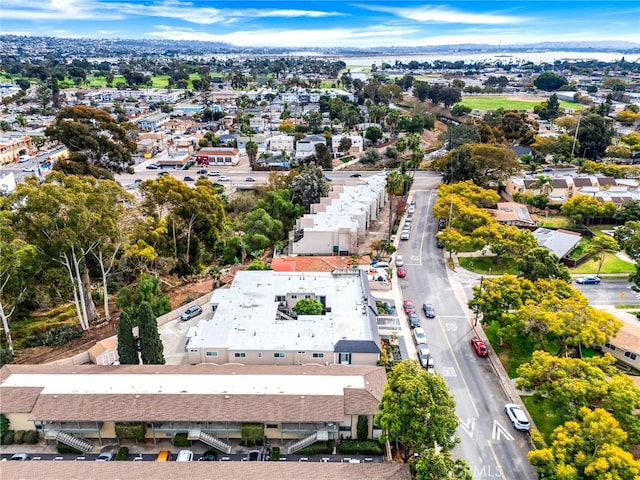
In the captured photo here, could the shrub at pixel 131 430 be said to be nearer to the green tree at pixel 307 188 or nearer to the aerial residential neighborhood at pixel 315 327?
the aerial residential neighborhood at pixel 315 327

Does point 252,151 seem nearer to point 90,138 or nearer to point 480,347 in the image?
point 90,138

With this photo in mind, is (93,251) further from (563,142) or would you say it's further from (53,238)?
(563,142)

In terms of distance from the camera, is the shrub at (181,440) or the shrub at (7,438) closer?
the shrub at (181,440)

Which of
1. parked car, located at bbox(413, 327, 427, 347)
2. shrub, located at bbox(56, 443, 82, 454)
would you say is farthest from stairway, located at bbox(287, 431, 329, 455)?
parked car, located at bbox(413, 327, 427, 347)

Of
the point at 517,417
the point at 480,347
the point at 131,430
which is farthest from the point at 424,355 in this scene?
the point at 131,430

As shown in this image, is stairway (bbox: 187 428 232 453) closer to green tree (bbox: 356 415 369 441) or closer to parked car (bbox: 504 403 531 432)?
green tree (bbox: 356 415 369 441)

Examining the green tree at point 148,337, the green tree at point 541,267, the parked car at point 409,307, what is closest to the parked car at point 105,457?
the green tree at point 148,337
